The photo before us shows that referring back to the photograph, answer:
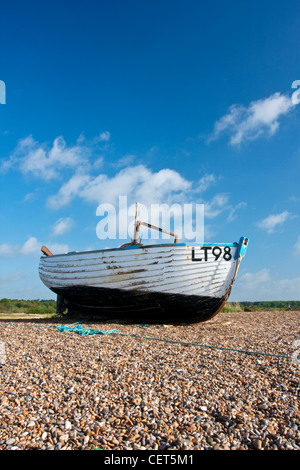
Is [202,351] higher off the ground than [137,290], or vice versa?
[137,290]

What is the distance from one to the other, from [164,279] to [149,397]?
6097mm

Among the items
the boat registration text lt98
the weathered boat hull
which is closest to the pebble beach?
the weathered boat hull

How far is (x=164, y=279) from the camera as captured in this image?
9.74 m

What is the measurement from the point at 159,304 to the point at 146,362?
5.01 m

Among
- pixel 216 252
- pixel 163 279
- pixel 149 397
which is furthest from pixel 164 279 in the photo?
pixel 149 397

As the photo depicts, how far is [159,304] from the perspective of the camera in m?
10.0

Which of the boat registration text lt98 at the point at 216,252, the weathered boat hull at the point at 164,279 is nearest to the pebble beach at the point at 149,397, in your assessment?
the weathered boat hull at the point at 164,279

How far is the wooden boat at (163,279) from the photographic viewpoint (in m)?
9.65

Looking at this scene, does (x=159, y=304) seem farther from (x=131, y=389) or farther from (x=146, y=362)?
(x=131, y=389)

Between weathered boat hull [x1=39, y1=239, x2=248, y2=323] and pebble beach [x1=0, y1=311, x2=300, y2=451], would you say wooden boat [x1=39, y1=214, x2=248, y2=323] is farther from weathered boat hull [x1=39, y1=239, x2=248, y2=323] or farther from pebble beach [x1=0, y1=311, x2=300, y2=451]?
pebble beach [x1=0, y1=311, x2=300, y2=451]

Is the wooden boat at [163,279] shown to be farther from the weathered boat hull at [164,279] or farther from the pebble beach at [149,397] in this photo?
the pebble beach at [149,397]
